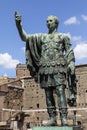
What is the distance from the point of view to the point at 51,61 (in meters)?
6.98

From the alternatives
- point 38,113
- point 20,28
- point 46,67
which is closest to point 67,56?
point 46,67

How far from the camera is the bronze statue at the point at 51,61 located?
6.85 m

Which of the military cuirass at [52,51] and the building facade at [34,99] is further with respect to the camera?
the building facade at [34,99]

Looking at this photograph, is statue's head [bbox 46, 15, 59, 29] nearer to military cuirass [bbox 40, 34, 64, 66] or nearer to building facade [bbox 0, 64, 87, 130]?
military cuirass [bbox 40, 34, 64, 66]

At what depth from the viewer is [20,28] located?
23.5 feet

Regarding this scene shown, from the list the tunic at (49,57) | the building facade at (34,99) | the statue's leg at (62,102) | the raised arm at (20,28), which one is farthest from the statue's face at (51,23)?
the building facade at (34,99)

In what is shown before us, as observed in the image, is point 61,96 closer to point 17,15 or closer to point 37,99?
point 17,15

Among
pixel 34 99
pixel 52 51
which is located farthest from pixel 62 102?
pixel 34 99

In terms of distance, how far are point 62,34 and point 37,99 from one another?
46498 millimetres

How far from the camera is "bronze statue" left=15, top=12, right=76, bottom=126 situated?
6848 mm

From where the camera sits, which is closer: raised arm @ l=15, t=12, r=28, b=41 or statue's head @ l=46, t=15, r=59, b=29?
raised arm @ l=15, t=12, r=28, b=41

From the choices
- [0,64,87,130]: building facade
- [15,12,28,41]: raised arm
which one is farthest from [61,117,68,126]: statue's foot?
[0,64,87,130]: building facade

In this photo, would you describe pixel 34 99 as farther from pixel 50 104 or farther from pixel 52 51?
pixel 52 51

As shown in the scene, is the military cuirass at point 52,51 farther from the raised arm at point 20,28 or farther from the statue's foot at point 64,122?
the statue's foot at point 64,122
